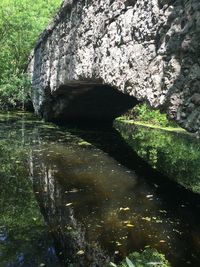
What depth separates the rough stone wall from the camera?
459cm

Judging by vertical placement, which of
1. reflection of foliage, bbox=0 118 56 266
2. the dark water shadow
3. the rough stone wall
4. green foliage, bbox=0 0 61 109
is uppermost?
green foliage, bbox=0 0 61 109

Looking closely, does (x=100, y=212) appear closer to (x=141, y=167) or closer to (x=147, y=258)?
(x=147, y=258)

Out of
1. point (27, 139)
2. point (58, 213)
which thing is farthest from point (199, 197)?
point (27, 139)

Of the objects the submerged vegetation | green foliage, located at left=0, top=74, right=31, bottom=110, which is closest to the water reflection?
the submerged vegetation

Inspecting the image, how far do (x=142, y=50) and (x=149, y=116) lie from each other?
12.1 m

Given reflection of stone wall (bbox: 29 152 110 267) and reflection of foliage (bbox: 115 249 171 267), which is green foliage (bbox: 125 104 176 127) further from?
reflection of foliage (bbox: 115 249 171 267)

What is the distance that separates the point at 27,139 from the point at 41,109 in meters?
5.91

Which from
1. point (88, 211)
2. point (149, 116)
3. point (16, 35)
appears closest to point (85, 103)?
point (149, 116)

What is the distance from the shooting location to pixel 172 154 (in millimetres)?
8891

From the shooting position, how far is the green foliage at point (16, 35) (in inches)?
829

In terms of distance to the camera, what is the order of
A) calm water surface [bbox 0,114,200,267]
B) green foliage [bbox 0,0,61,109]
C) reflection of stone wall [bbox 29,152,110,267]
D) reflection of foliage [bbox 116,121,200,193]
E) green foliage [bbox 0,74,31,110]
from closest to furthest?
reflection of stone wall [bbox 29,152,110,267] < calm water surface [bbox 0,114,200,267] < reflection of foliage [bbox 116,121,200,193] < green foliage [bbox 0,74,31,110] < green foliage [bbox 0,0,61,109]

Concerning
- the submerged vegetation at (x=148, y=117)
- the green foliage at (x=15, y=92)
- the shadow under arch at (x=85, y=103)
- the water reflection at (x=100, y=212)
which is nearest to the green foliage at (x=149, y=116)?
the submerged vegetation at (x=148, y=117)

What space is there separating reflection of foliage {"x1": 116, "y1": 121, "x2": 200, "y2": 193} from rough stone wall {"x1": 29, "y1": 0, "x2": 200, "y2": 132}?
5.97 ft

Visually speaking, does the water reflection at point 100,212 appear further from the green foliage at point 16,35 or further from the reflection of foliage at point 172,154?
the green foliage at point 16,35
